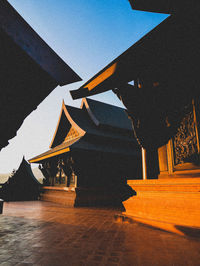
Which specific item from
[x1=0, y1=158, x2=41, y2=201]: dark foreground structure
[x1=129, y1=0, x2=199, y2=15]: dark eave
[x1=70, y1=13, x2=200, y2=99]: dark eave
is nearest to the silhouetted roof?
[x1=0, y1=158, x2=41, y2=201]: dark foreground structure

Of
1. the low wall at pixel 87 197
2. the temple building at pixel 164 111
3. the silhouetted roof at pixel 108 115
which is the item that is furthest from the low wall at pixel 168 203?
the silhouetted roof at pixel 108 115

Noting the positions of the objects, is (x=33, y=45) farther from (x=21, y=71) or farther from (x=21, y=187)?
(x=21, y=187)

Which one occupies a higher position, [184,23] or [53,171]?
[184,23]

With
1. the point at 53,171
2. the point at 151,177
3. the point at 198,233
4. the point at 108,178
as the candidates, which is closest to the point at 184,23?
the point at 198,233

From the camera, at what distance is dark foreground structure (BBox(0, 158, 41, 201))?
39.4 ft

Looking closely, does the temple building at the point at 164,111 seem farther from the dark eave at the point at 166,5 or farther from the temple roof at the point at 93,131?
the temple roof at the point at 93,131

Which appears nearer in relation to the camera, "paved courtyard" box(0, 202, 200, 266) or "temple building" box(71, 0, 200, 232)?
"paved courtyard" box(0, 202, 200, 266)

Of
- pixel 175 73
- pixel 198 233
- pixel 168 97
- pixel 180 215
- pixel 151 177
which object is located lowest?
pixel 198 233

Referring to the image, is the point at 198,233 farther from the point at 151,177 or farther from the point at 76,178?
the point at 76,178

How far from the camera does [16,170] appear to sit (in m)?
13.1

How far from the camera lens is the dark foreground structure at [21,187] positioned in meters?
12.0

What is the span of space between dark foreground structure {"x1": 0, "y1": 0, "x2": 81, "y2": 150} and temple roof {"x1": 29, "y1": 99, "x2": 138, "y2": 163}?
268 inches

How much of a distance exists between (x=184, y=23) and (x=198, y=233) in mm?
3209

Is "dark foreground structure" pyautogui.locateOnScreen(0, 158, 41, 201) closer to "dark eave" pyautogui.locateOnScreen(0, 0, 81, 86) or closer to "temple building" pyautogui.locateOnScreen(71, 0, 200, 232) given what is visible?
"temple building" pyautogui.locateOnScreen(71, 0, 200, 232)
